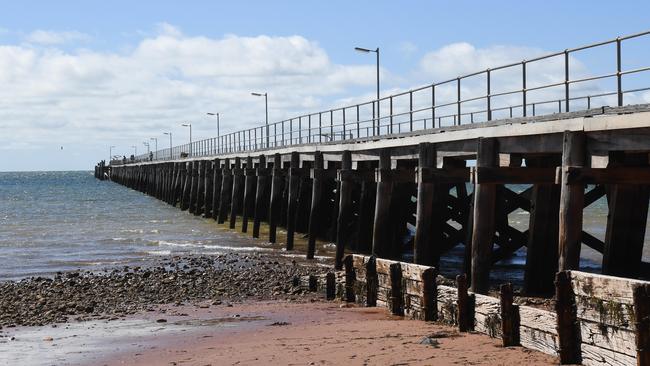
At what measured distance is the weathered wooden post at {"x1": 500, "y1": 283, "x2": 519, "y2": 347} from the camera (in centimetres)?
994

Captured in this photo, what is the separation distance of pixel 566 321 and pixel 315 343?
3254 millimetres

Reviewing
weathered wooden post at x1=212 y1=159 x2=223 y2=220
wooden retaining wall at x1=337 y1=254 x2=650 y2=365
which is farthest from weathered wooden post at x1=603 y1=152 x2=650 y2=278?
weathered wooden post at x1=212 y1=159 x2=223 y2=220

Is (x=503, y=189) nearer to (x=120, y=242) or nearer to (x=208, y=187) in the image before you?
(x=120, y=242)

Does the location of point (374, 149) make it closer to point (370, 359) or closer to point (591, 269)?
point (591, 269)

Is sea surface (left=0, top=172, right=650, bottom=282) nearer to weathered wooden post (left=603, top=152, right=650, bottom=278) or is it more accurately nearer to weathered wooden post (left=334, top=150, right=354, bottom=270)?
weathered wooden post (left=334, top=150, right=354, bottom=270)

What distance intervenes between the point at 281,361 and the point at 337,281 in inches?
204

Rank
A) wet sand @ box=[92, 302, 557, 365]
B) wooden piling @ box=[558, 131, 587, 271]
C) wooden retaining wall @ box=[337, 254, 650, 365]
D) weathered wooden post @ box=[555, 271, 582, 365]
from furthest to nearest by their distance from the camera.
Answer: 1. wooden piling @ box=[558, 131, 587, 271]
2. wet sand @ box=[92, 302, 557, 365]
3. weathered wooden post @ box=[555, 271, 582, 365]
4. wooden retaining wall @ box=[337, 254, 650, 365]

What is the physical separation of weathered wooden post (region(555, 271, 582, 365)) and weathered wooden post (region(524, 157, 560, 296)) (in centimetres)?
607

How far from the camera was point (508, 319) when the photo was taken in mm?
9969

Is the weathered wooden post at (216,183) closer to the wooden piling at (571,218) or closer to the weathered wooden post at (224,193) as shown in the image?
the weathered wooden post at (224,193)

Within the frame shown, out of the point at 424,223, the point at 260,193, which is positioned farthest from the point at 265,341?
the point at 260,193

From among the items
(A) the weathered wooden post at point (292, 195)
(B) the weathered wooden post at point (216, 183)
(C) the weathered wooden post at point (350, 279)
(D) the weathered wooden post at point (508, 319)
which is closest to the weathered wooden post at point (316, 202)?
(A) the weathered wooden post at point (292, 195)

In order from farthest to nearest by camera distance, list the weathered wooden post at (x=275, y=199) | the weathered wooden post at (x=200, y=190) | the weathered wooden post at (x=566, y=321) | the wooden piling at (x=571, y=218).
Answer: the weathered wooden post at (x=200, y=190) < the weathered wooden post at (x=275, y=199) < the wooden piling at (x=571, y=218) < the weathered wooden post at (x=566, y=321)

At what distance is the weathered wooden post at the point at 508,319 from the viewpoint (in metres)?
9.94
